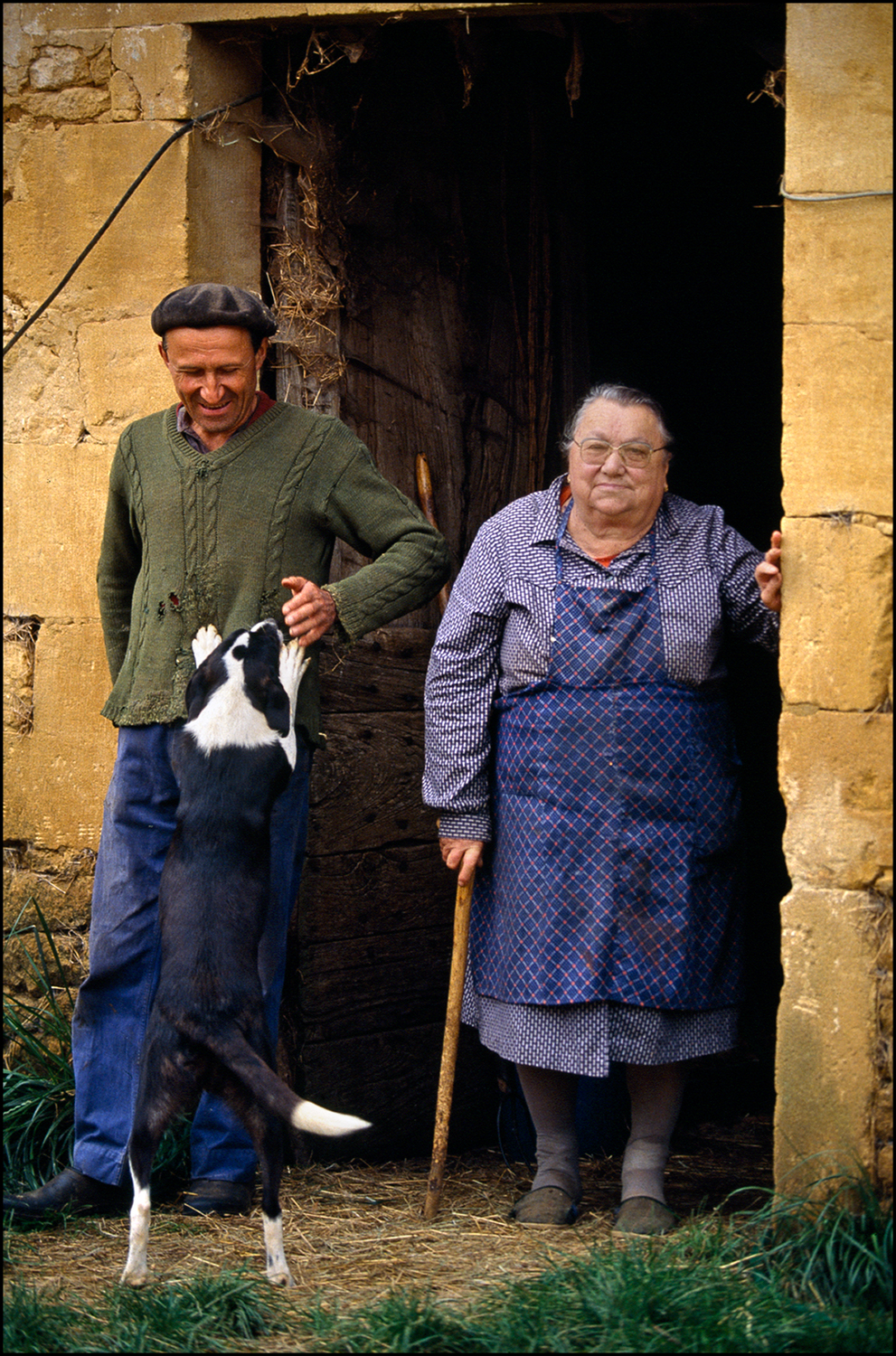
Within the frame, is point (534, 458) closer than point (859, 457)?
No

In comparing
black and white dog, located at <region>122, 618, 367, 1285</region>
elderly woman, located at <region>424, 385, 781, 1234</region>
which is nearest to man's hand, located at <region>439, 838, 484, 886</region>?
elderly woman, located at <region>424, 385, 781, 1234</region>

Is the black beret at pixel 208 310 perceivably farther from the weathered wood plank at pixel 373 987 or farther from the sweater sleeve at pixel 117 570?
the weathered wood plank at pixel 373 987

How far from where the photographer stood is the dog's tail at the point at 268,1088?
9.93 ft

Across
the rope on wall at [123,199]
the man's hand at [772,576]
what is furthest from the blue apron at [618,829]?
the rope on wall at [123,199]

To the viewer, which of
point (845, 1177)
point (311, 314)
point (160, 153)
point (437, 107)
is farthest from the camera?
point (437, 107)

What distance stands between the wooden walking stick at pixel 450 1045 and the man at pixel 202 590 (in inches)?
18.7

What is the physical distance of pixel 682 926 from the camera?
3.65m

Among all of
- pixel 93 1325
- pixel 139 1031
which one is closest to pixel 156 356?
pixel 139 1031

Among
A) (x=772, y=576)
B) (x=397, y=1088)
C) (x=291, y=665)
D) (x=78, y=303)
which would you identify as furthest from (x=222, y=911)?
(x=78, y=303)

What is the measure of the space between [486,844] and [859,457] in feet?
4.69

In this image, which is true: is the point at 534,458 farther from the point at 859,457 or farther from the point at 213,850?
the point at 213,850

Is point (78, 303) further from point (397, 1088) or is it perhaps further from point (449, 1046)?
point (397, 1088)

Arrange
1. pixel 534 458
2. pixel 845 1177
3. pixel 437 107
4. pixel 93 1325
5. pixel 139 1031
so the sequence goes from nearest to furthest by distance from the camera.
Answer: pixel 93 1325
pixel 845 1177
pixel 139 1031
pixel 437 107
pixel 534 458

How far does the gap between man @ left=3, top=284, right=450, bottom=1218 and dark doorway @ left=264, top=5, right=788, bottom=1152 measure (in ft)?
2.48
